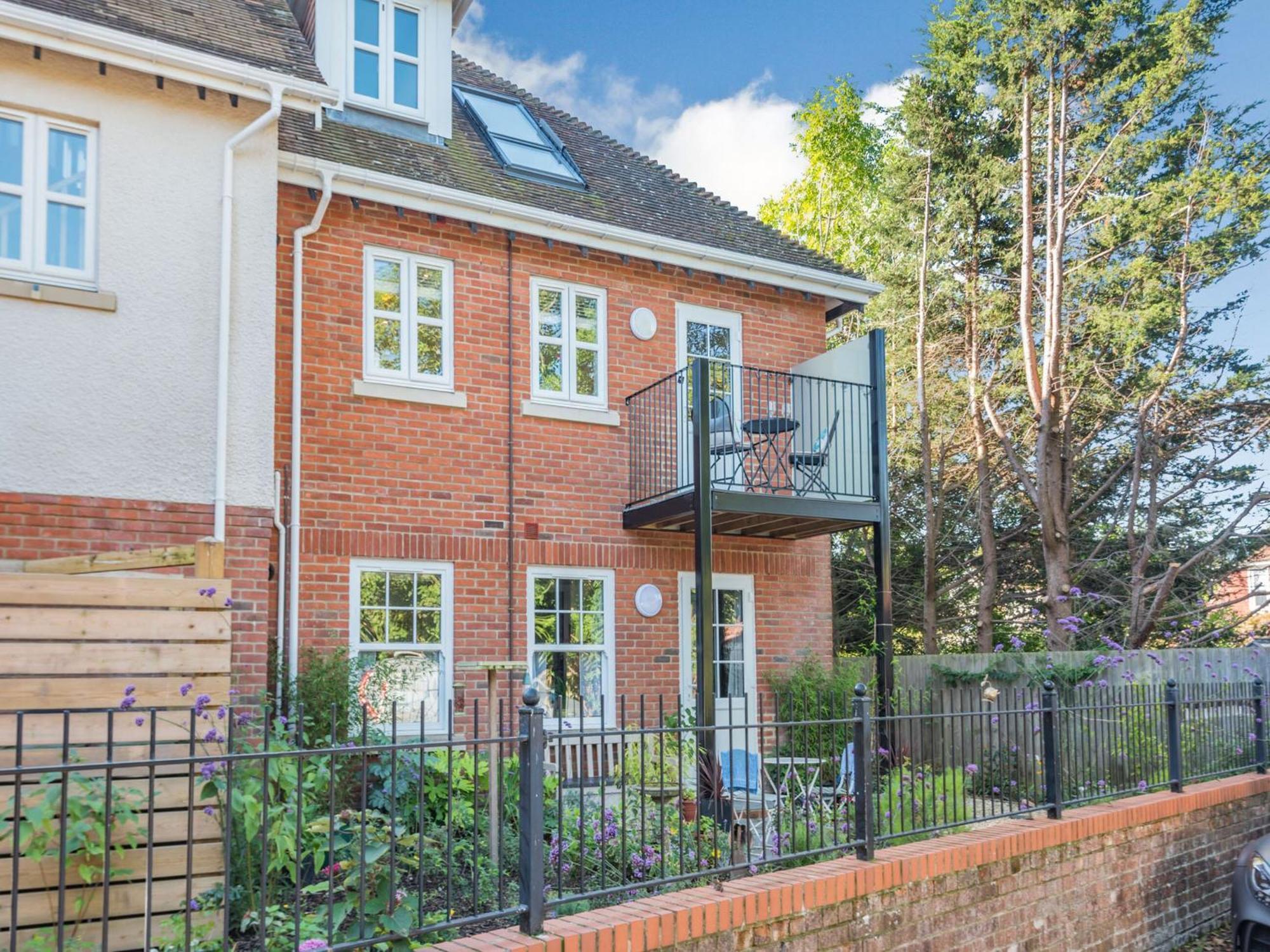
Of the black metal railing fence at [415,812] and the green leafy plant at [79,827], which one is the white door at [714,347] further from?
the green leafy plant at [79,827]

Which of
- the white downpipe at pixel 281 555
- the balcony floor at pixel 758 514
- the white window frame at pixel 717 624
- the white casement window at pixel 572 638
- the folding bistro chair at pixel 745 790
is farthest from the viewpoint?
the white window frame at pixel 717 624

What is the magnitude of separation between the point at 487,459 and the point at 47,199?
433 centimetres

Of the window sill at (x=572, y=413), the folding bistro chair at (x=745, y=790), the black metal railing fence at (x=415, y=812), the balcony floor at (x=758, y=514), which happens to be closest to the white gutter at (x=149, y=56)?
the window sill at (x=572, y=413)

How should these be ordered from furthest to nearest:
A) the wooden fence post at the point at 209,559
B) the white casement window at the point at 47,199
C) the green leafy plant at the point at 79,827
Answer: the white casement window at the point at 47,199, the wooden fence post at the point at 209,559, the green leafy plant at the point at 79,827

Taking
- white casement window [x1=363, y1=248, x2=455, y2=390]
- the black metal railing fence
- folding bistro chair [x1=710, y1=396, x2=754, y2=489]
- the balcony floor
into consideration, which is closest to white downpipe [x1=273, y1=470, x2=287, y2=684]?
the black metal railing fence

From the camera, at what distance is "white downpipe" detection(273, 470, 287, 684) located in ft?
30.9

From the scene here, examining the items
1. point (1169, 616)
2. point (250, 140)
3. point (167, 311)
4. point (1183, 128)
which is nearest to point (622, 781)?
point (167, 311)

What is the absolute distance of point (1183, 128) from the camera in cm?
1814

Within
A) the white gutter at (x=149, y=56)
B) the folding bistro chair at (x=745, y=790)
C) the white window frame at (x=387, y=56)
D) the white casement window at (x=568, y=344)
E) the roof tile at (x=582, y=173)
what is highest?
the white window frame at (x=387, y=56)

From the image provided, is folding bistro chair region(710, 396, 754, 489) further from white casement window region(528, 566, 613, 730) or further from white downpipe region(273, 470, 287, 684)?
white downpipe region(273, 470, 287, 684)

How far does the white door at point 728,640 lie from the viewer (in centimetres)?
1191

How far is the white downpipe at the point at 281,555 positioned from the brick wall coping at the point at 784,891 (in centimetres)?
521

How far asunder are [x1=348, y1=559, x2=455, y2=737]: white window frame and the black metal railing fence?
736 millimetres

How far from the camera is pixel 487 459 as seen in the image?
35.2 ft
